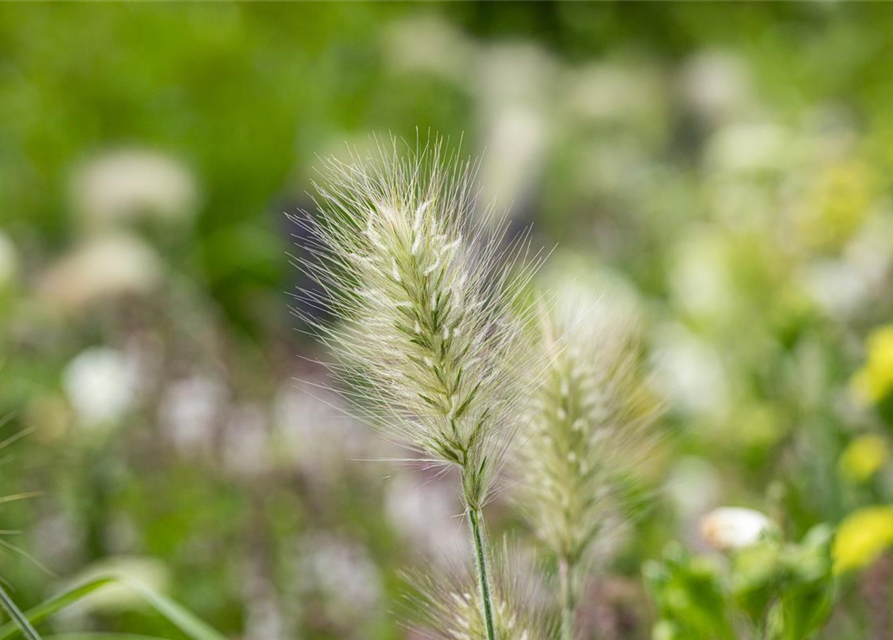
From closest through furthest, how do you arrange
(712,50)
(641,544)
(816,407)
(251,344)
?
(641,544)
(816,407)
(251,344)
(712,50)

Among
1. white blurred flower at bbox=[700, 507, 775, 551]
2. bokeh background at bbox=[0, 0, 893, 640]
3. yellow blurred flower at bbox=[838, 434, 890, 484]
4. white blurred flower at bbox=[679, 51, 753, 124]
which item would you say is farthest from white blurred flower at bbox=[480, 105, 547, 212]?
white blurred flower at bbox=[700, 507, 775, 551]

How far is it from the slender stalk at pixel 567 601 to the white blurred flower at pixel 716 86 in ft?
8.66

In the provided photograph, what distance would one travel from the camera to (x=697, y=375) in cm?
142

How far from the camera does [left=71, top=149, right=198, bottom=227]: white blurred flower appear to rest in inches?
92.1

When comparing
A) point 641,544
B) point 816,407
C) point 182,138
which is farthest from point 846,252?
point 182,138

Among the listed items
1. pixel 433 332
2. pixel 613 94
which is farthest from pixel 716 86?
pixel 433 332

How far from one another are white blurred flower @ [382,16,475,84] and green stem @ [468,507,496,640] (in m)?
2.82

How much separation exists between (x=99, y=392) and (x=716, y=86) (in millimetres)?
2464

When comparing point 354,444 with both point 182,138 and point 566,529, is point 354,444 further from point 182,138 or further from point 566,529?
point 182,138

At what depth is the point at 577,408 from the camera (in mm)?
502

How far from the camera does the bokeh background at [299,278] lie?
43.9 inches

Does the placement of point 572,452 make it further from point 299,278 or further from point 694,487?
point 299,278

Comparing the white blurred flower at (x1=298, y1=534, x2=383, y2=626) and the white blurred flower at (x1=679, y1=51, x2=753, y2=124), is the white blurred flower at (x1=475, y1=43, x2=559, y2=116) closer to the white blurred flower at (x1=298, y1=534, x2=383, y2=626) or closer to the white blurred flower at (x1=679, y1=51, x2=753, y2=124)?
the white blurred flower at (x1=679, y1=51, x2=753, y2=124)

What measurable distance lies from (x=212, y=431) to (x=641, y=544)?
2.34 ft
